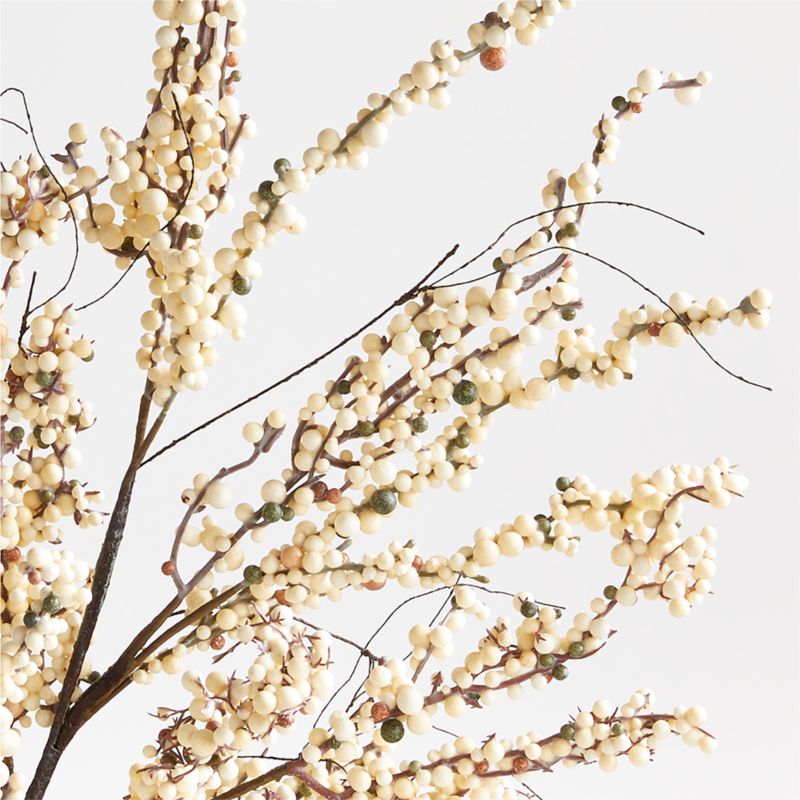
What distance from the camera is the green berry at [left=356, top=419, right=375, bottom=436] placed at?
47 centimetres

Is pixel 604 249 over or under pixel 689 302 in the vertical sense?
over

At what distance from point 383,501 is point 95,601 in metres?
0.14

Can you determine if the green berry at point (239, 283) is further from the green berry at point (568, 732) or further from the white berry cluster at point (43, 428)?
the green berry at point (568, 732)

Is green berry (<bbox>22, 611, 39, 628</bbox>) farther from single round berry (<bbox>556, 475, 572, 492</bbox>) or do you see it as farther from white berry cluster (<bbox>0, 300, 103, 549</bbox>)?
single round berry (<bbox>556, 475, 572, 492</bbox>)

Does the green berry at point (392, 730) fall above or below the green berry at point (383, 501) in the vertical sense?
below

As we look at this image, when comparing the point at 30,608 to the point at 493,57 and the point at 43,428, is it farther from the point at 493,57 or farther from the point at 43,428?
the point at 493,57

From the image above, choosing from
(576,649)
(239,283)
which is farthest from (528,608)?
(239,283)

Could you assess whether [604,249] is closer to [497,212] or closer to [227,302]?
[497,212]

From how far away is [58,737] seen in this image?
498 millimetres

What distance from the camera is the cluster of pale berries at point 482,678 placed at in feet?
Answer: 1.55

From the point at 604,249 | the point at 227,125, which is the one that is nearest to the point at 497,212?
the point at 604,249

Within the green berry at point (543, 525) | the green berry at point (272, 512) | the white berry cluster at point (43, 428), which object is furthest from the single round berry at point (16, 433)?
the green berry at point (543, 525)

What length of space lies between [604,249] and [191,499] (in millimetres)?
618

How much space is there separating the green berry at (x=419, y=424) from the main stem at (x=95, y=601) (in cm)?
11
